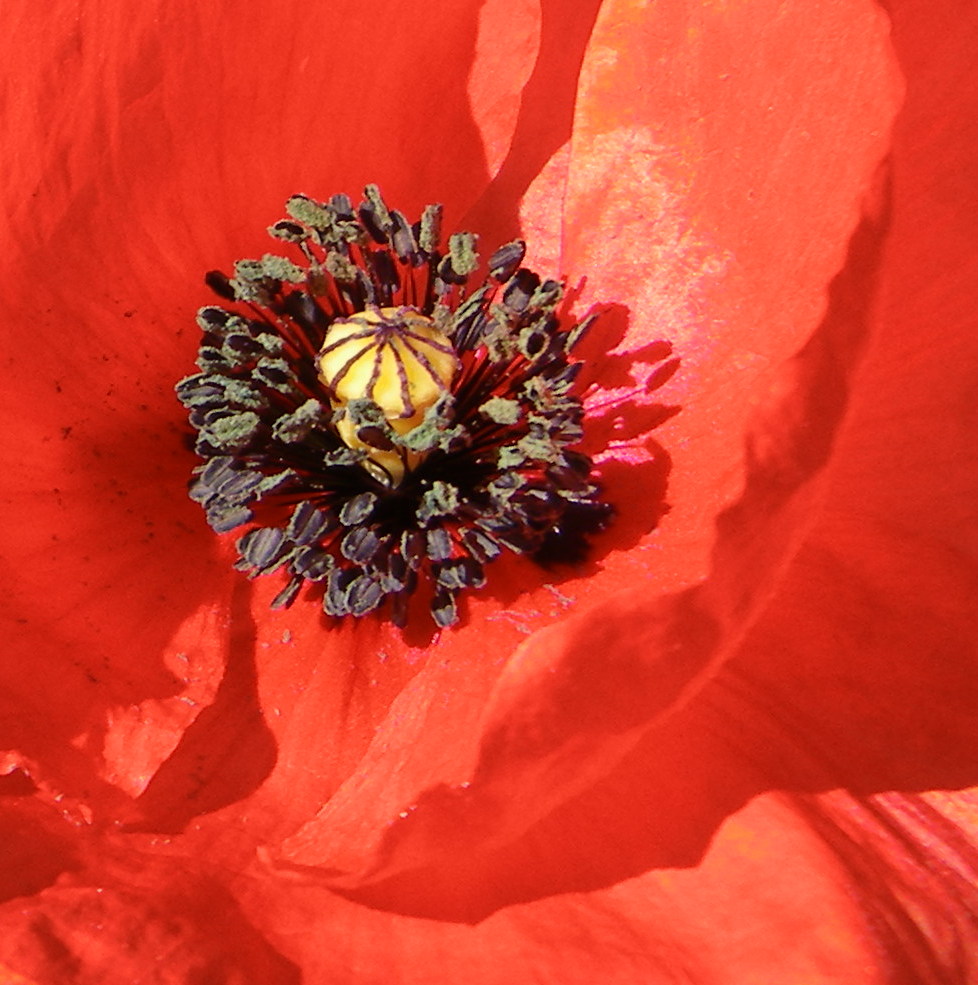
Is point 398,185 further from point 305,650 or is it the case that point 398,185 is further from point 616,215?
point 305,650

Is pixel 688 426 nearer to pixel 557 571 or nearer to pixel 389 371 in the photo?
pixel 557 571

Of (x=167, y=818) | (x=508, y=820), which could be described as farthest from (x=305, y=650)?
(x=508, y=820)

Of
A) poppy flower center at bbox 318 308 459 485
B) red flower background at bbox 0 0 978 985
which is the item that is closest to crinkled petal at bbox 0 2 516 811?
red flower background at bbox 0 0 978 985

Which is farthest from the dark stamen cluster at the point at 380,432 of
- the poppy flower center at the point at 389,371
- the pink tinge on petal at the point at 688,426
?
the pink tinge on petal at the point at 688,426

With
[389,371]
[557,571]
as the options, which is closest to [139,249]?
[389,371]

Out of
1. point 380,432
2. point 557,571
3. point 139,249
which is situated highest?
point 139,249

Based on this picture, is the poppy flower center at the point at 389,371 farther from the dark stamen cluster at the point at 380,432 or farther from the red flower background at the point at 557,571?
the red flower background at the point at 557,571

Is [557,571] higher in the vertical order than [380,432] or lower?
lower
